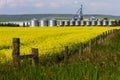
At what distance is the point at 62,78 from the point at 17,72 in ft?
3.79

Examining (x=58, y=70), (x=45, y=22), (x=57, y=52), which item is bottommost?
(x=45, y=22)

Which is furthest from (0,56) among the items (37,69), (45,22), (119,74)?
(45,22)

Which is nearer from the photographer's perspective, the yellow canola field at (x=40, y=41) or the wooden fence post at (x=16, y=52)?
the wooden fence post at (x=16, y=52)

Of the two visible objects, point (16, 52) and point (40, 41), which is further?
point (40, 41)

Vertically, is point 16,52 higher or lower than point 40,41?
higher

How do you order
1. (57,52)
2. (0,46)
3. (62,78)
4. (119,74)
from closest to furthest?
(62,78)
(119,74)
(57,52)
(0,46)

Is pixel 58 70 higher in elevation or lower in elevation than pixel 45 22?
higher

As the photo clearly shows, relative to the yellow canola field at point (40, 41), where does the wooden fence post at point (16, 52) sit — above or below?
above

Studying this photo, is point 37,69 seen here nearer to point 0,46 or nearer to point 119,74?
point 119,74

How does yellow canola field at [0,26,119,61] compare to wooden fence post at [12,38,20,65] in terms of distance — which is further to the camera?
yellow canola field at [0,26,119,61]

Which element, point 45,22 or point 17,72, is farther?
point 45,22

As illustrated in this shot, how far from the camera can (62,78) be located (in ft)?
22.4

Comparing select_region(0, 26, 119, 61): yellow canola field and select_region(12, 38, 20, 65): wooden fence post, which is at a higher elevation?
select_region(12, 38, 20, 65): wooden fence post

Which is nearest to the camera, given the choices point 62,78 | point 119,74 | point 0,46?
point 62,78
